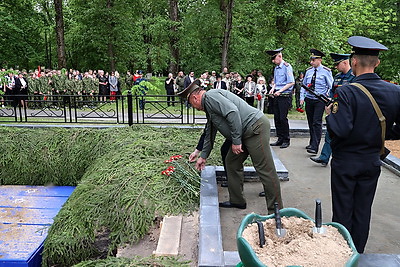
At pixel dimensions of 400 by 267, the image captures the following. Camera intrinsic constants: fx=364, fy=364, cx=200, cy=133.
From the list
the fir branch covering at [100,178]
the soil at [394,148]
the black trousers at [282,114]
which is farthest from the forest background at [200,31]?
the fir branch covering at [100,178]

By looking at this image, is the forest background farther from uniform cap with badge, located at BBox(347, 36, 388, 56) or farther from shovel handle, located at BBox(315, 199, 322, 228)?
shovel handle, located at BBox(315, 199, 322, 228)

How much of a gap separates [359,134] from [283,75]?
4404 mm

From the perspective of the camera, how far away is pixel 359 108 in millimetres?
3164

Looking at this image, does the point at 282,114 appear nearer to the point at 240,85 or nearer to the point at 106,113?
the point at 106,113

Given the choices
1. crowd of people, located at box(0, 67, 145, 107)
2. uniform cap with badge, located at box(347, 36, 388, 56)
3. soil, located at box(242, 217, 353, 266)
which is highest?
uniform cap with badge, located at box(347, 36, 388, 56)

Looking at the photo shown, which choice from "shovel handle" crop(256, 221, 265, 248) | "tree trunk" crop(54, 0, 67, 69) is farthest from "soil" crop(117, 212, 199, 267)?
"tree trunk" crop(54, 0, 67, 69)

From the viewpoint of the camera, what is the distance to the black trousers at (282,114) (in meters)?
7.68

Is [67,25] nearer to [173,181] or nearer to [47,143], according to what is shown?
[47,143]

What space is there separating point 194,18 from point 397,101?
21.1 metres

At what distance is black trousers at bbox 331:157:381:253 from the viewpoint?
130 inches

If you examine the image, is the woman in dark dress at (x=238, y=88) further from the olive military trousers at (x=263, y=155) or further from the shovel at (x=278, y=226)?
the shovel at (x=278, y=226)

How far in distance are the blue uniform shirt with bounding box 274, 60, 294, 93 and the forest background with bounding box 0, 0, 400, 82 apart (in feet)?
34.4

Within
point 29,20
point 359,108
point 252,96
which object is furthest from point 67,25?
point 359,108

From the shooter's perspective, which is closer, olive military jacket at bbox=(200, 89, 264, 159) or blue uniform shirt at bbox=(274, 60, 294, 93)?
olive military jacket at bbox=(200, 89, 264, 159)
